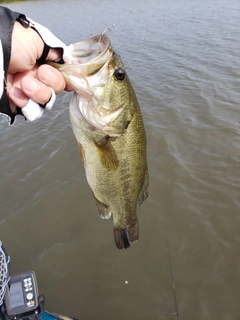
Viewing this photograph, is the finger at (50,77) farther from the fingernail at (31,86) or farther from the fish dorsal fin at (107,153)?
the fish dorsal fin at (107,153)

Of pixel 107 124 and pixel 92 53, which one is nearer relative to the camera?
pixel 92 53

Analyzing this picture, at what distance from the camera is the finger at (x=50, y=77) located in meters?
1.49

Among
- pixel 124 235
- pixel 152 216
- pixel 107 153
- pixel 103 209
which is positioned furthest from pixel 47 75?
pixel 152 216

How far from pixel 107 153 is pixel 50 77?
63 cm

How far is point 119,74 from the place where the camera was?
5.75 feet

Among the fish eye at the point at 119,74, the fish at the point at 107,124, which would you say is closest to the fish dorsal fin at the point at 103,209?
the fish at the point at 107,124

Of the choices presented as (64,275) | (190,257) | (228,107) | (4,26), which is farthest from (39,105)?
(228,107)

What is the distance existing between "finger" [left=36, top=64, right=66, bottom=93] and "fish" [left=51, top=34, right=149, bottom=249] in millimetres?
63

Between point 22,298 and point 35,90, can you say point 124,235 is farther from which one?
point 35,90

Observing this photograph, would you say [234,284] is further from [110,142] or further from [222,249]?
[110,142]

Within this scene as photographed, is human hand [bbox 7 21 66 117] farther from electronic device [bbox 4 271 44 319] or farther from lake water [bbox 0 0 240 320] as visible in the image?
lake water [bbox 0 0 240 320]

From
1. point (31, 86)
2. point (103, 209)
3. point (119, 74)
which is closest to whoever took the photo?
point (31, 86)

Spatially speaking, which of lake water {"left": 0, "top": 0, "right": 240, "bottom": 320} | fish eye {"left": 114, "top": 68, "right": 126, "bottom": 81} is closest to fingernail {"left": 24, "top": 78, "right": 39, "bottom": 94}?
fish eye {"left": 114, "top": 68, "right": 126, "bottom": 81}

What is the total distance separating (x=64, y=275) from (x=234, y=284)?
6.51ft
